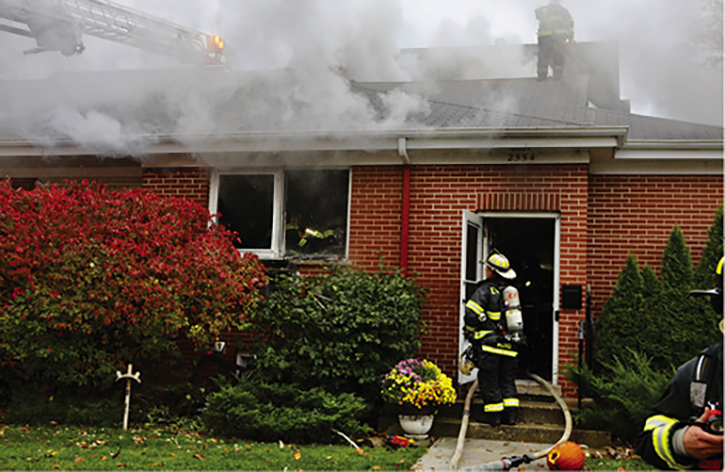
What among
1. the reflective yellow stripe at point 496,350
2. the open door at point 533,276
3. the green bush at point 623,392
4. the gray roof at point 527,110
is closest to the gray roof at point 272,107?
the gray roof at point 527,110

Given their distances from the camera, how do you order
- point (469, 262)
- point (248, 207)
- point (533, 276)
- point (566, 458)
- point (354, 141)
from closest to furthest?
1. point (566, 458)
2. point (469, 262)
3. point (354, 141)
4. point (248, 207)
5. point (533, 276)

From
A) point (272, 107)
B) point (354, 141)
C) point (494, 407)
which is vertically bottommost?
point (494, 407)

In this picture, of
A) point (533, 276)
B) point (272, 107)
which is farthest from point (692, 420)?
point (533, 276)

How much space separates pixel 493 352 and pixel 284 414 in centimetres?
212

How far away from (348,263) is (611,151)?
10.9 ft

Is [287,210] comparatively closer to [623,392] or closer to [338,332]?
[338,332]

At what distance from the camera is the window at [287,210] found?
848 cm

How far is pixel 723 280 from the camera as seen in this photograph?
2.35 m

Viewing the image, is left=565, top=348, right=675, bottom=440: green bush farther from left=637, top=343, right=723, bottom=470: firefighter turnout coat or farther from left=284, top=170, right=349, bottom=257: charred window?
left=637, top=343, right=723, bottom=470: firefighter turnout coat

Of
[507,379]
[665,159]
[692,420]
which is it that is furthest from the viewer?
[665,159]

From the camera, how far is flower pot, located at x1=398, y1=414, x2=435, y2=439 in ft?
21.7

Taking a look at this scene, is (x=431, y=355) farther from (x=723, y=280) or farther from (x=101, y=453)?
(x=723, y=280)

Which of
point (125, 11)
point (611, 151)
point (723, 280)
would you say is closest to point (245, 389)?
point (611, 151)

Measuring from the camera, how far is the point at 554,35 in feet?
37.7
